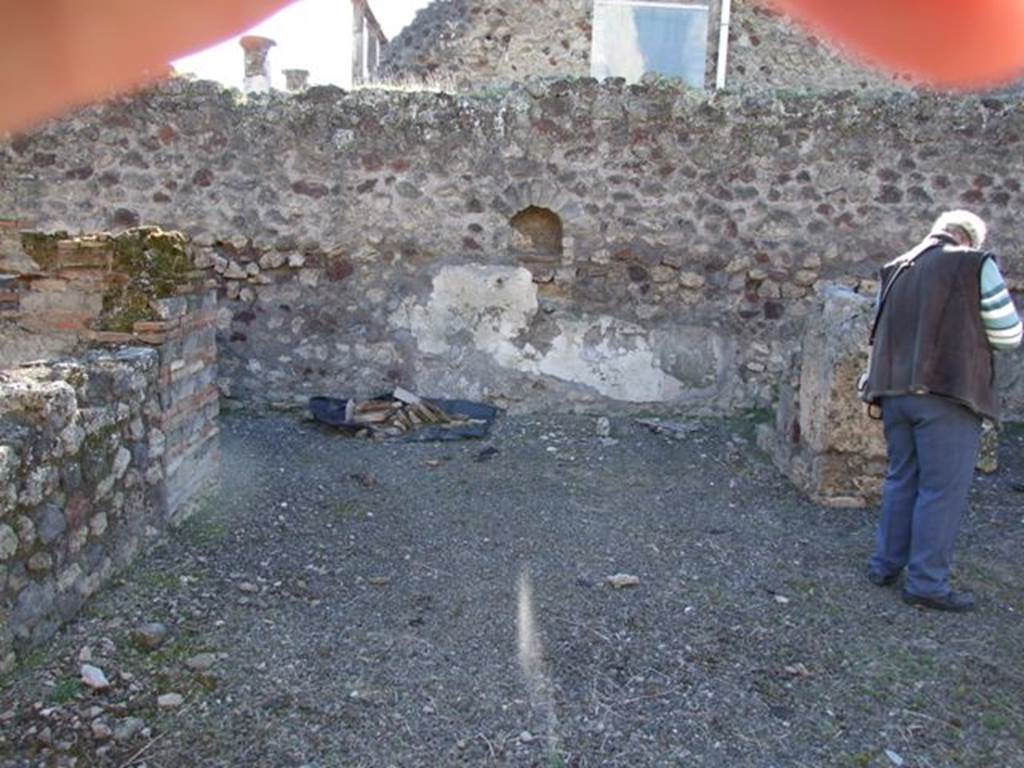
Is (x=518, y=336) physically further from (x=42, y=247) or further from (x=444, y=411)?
(x=42, y=247)

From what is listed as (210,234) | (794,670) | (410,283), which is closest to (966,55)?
(410,283)

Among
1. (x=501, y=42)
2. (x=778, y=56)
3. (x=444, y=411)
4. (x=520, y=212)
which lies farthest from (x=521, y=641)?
(x=778, y=56)

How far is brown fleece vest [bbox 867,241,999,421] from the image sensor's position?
3598 millimetres

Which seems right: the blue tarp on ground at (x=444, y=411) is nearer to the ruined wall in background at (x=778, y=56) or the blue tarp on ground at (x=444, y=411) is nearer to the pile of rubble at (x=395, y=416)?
the pile of rubble at (x=395, y=416)

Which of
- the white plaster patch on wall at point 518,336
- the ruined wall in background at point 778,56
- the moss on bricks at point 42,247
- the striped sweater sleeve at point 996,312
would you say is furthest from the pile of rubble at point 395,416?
the ruined wall in background at point 778,56

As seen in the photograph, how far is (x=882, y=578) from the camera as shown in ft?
12.9

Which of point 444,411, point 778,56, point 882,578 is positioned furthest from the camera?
point 778,56

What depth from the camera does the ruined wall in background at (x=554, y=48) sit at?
→ 1142 cm

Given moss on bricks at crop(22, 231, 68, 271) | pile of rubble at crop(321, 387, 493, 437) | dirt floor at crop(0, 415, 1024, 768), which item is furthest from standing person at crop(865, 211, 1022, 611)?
moss on bricks at crop(22, 231, 68, 271)

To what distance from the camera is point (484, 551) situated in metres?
4.22

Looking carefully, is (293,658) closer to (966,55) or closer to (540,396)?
(540,396)

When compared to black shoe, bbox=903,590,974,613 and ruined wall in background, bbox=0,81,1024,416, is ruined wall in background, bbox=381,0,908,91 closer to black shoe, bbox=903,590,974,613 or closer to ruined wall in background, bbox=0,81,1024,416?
ruined wall in background, bbox=0,81,1024,416

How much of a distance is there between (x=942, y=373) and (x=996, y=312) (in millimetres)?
312

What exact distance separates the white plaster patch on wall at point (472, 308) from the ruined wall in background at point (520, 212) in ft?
0.06
